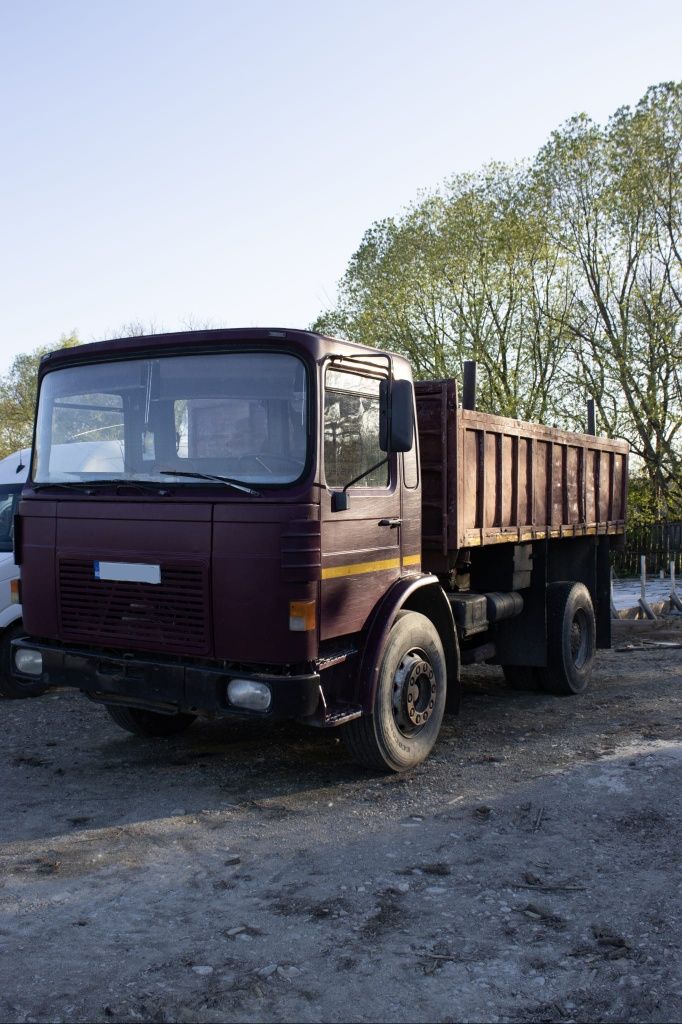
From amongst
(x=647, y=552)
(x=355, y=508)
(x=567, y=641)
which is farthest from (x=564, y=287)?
(x=355, y=508)

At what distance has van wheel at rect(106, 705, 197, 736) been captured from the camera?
6.71 meters

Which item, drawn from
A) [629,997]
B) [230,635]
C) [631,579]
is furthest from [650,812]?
[631,579]

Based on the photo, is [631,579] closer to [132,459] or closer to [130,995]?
[132,459]

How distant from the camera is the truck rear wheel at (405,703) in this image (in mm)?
5582

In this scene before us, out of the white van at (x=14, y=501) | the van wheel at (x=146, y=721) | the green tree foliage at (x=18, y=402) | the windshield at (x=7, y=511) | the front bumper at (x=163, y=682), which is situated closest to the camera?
the front bumper at (x=163, y=682)

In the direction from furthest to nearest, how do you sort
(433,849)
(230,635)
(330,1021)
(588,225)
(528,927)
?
(588,225) < (230,635) < (433,849) < (528,927) < (330,1021)

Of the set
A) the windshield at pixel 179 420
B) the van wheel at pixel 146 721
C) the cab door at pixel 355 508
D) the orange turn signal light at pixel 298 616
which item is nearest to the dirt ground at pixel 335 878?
the van wheel at pixel 146 721

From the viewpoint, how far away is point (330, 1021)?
3.10m

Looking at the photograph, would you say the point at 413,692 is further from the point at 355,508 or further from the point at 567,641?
the point at 567,641

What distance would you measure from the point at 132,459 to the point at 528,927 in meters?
→ 3.22

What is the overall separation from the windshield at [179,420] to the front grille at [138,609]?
21.4 inches

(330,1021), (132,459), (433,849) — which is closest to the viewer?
(330,1021)

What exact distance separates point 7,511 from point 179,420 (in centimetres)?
454

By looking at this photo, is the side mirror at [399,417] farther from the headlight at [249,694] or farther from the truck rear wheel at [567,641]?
the truck rear wheel at [567,641]
